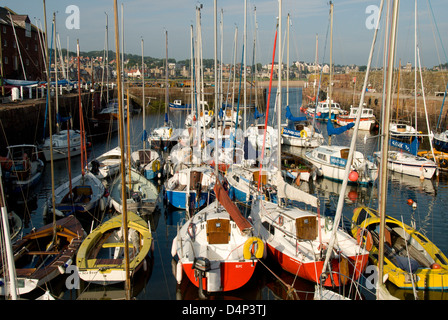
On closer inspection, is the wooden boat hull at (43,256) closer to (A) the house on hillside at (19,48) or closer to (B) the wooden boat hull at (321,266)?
(B) the wooden boat hull at (321,266)

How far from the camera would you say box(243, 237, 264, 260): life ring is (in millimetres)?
11680

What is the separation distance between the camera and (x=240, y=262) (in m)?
11.7

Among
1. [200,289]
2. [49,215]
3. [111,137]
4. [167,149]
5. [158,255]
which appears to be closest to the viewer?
[200,289]

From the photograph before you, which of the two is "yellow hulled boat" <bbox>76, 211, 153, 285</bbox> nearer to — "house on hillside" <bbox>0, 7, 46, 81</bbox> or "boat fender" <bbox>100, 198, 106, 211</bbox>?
"boat fender" <bbox>100, 198, 106, 211</bbox>

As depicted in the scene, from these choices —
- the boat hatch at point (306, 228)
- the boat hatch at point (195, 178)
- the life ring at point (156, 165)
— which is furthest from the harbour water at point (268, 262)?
the life ring at point (156, 165)

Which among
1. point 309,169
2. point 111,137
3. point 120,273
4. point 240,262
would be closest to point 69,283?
point 120,273

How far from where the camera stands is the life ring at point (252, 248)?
11680 mm

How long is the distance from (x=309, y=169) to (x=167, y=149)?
14469 mm

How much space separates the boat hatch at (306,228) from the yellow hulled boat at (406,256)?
1.53 metres

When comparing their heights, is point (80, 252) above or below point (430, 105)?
below

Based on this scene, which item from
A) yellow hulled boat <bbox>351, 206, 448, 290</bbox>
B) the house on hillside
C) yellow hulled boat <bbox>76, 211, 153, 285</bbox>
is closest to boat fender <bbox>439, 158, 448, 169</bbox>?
yellow hulled boat <bbox>351, 206, 448, 290</bbox>

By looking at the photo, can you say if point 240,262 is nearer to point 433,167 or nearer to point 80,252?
point 80,252

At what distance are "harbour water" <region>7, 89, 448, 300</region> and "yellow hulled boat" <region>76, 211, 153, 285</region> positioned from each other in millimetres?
597
